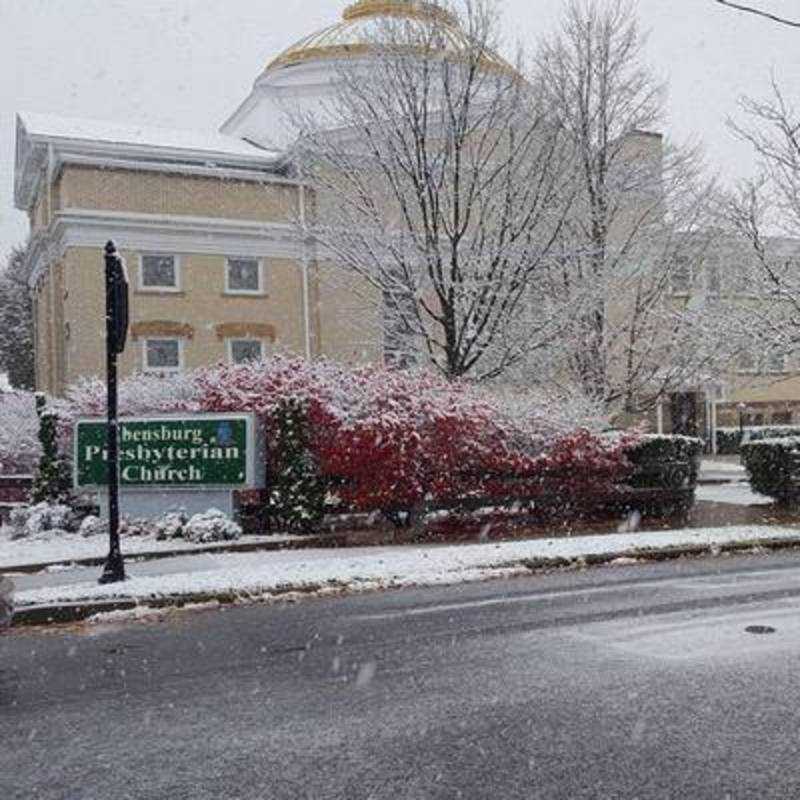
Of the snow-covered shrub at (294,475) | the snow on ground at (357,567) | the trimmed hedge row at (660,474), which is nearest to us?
the snow on ground at (357,567)

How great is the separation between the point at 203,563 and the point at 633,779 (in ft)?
26.2

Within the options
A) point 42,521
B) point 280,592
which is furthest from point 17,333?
point 280,592

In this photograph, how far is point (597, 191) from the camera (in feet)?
68.3

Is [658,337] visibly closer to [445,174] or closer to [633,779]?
[445,174]

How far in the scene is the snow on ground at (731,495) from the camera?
18.9 m

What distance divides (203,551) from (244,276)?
902 inches

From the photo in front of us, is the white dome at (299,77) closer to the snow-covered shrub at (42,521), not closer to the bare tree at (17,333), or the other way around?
the snow-covered shrub at (42,521)

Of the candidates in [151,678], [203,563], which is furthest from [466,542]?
[151,678]

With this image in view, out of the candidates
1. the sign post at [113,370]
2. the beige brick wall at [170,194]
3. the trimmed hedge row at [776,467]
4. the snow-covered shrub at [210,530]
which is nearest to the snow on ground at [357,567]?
the sign post at [113,370]

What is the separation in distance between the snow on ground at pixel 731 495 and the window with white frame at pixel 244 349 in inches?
654

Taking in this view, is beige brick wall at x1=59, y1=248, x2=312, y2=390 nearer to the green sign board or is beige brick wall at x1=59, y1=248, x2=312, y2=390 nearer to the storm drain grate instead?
the green sign board

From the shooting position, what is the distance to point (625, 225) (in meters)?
21.6

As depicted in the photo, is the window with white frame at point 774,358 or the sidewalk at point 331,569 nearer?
the sidewalk at point 331,569

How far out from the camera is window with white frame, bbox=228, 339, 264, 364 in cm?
3416
